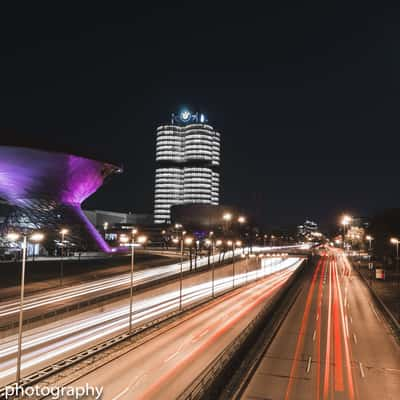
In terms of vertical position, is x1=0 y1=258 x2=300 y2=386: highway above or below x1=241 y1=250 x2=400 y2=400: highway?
above

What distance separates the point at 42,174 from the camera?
71875mm

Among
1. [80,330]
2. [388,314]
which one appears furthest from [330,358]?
[80,330]

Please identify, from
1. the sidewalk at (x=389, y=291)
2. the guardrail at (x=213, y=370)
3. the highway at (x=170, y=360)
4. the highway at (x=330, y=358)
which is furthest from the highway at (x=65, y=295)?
the sidewalk at (x=389, y=291)

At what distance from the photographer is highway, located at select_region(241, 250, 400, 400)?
16109 mm

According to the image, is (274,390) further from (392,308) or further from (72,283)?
(72,283)

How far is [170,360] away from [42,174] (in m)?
61.5

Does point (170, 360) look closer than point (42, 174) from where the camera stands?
Yes

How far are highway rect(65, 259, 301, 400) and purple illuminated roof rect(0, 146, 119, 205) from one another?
50510mm

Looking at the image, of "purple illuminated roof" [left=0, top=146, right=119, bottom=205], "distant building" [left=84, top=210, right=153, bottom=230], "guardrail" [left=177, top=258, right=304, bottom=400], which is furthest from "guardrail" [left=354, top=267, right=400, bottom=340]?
"distant building" [left=84, top=210, right=153, bottom=230]

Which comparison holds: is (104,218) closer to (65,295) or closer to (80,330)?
(65,295)

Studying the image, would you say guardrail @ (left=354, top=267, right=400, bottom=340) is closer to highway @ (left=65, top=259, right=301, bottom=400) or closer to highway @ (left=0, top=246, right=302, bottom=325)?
highway @ (left=65, top=259, right=301, bottom=400)

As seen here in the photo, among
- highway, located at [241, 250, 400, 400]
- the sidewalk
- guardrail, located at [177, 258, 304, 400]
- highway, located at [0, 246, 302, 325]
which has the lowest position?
highway, located at [241, 250, 400, 400]

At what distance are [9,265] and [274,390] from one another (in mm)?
45175

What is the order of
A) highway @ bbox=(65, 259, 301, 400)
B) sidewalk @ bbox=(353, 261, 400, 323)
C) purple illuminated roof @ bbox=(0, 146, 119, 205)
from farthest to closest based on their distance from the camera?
purple illuminated roof @ bbox=(0, 146, 119, 205) < sidewalk @ bbox=(353, 261, 400, 323) < highway @ bbox=(65, 259, 301, 400)
